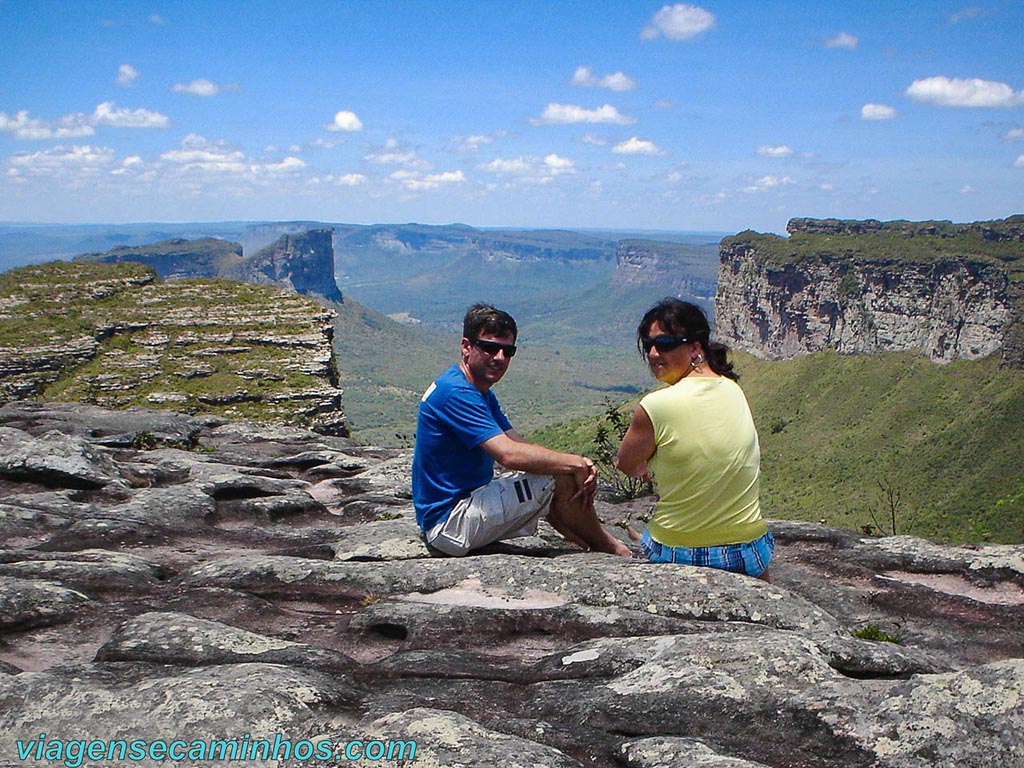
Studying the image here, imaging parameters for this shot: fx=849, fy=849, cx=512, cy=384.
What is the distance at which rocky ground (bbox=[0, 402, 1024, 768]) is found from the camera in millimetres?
5402

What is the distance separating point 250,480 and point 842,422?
102 m

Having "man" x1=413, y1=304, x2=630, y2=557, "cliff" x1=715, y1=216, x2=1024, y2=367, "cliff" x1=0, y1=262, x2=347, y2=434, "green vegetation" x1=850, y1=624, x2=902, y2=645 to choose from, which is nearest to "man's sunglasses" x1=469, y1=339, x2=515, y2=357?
"man" x1=413, y1=304, x2=630, y2=557

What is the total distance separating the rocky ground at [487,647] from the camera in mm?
5402

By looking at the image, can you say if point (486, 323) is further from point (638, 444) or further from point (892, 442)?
point (892, 442)

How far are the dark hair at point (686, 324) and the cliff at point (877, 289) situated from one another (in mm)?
101578

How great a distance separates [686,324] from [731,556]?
2.41 m

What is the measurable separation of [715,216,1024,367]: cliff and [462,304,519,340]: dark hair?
102147mm

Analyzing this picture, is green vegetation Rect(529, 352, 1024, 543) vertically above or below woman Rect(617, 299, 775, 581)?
below

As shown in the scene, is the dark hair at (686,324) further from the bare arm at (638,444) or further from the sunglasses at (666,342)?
the bare arm at (638,444)

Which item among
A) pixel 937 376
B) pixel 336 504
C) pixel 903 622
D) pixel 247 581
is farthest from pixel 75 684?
pixel 937 376

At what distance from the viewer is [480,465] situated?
9.78 m

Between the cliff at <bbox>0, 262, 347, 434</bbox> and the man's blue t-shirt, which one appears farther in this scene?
the cliff at <bbox>0, 262, 347, 434</bbox>

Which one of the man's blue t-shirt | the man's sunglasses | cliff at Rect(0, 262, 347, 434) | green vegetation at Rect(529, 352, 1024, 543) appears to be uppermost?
the man's sunglasses

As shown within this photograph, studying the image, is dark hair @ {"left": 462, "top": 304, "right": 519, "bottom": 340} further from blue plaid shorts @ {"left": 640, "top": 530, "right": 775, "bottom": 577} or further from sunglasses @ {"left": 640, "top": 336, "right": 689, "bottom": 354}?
blue plaid shorts @ {"left": 640, "top": 530, "right": 775, "bottom": 577}
